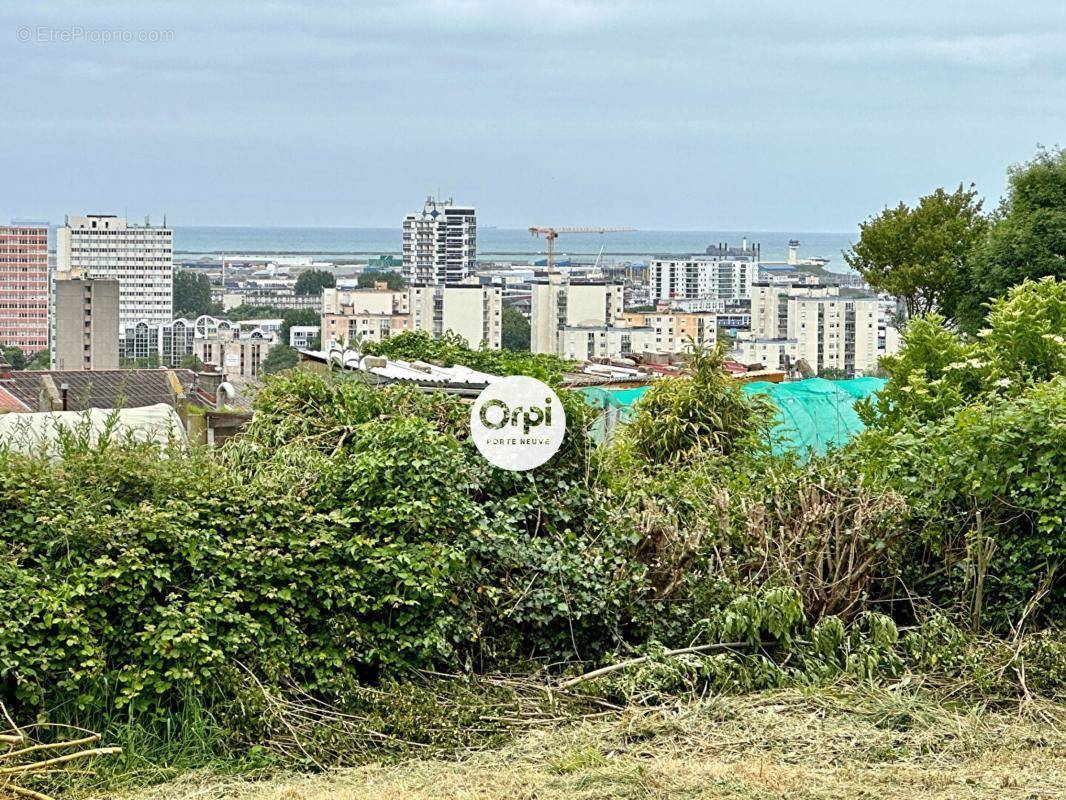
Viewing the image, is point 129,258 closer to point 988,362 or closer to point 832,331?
point 832,331

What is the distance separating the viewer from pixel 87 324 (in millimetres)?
34719

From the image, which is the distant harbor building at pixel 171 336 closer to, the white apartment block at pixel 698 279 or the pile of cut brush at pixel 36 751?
the white apartment block at pixel 698 279

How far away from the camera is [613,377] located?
16.1 m

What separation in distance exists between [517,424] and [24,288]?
6100cm

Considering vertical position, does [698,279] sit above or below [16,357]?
above

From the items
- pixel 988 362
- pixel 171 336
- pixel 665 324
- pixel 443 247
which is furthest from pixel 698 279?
pixel 988 362

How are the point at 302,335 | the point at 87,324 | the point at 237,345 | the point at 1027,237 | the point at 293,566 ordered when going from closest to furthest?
the point at 293,566 < the point at 1027,237 < the point at 87,324 < the point at 237,345 < the point at 302,335

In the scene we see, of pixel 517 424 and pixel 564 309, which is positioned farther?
pixel 564 309

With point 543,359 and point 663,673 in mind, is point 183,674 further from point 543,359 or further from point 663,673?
point 543,359

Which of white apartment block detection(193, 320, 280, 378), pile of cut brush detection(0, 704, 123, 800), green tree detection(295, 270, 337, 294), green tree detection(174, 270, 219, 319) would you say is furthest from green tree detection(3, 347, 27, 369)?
pile of cut brush detection(0, 704, 123, 800)

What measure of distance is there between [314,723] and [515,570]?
4.20 ft

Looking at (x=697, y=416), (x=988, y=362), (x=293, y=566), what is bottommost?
(x=293, y=566)

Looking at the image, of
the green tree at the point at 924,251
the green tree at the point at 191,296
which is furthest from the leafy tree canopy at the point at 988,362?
the green tree at the point at 191,296

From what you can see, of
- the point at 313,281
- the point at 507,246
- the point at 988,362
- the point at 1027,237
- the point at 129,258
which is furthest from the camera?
the point at 507,246
